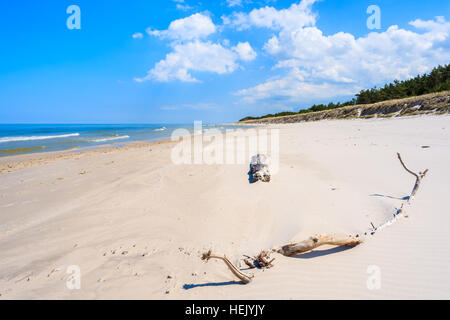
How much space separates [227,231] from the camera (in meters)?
4.12

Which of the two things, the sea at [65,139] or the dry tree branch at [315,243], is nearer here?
the dry tree branch at [315,243]

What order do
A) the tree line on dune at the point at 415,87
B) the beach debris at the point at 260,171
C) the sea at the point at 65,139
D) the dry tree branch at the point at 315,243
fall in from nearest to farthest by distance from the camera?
the dry tree branch at the point at 315,243 → the beach debris at the point at 260,171 → the sea at the point at 65,139 → the tree line on dune at the point at 415,87

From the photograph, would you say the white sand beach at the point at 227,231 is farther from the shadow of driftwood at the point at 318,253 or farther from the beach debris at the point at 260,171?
the beach debris at the point at 260,171

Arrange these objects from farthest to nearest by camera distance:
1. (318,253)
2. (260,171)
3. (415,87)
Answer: (415,87)
(260,171)
(318,253)

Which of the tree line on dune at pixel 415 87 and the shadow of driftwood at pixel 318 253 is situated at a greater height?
the tree line on dune at pixel 415 87

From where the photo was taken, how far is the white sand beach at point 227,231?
2.58 meters

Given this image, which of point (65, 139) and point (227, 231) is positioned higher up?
point (65, 139)

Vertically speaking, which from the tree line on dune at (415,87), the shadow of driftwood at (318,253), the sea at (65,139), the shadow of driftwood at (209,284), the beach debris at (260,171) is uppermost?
the tree line on dune at (415,87)

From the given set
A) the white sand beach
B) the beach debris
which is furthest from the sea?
the beach debris

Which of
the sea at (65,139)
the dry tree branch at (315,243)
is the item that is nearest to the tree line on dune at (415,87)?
the sea at (65,139)

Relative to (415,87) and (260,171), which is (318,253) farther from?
(415,87)

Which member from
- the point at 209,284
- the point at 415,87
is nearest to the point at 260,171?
the point at 209,284
